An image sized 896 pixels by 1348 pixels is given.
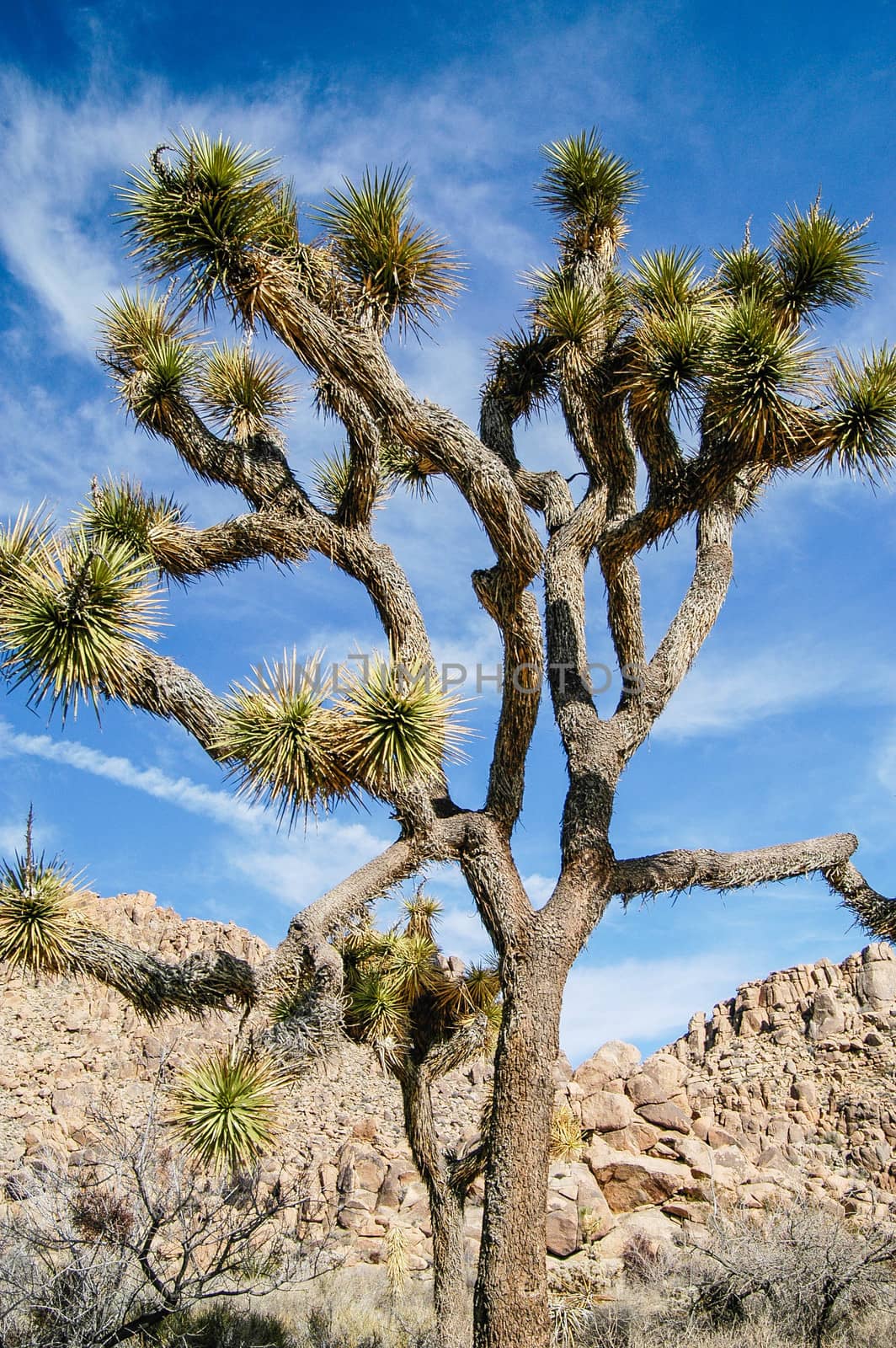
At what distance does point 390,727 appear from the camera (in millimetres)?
5570

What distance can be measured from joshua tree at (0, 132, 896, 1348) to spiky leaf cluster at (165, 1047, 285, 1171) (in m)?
0.44

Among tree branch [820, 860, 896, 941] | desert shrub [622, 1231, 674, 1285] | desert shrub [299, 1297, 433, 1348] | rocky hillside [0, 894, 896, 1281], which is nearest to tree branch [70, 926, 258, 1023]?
desert shrub [299, 1297, 433, 1348]

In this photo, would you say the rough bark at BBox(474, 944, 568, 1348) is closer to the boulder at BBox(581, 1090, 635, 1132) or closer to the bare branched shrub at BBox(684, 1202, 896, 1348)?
the bare branched shrub at BBox(684, 1202, 896, 1348)

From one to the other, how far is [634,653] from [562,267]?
10.6ft

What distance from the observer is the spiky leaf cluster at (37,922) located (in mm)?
5668

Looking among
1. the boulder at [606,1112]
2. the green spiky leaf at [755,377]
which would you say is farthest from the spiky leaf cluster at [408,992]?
the boulder at [606,1112]

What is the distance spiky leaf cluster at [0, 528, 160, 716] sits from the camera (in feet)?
17.4

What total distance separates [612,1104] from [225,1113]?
12527 mm

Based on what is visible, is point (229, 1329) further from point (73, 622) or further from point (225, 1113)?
point (73, 622)

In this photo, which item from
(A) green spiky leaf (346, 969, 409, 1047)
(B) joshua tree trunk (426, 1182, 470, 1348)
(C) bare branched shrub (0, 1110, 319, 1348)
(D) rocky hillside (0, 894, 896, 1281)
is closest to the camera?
(C) bare branched shrub (0, 1110, 319, 1348)

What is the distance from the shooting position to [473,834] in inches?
252

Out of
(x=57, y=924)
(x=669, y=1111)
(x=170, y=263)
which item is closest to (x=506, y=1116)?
(x=57, y=924)

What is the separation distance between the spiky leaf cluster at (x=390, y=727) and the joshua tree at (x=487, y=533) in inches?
0.7

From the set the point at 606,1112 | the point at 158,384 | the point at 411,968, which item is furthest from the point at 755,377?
the point at 606,1112
